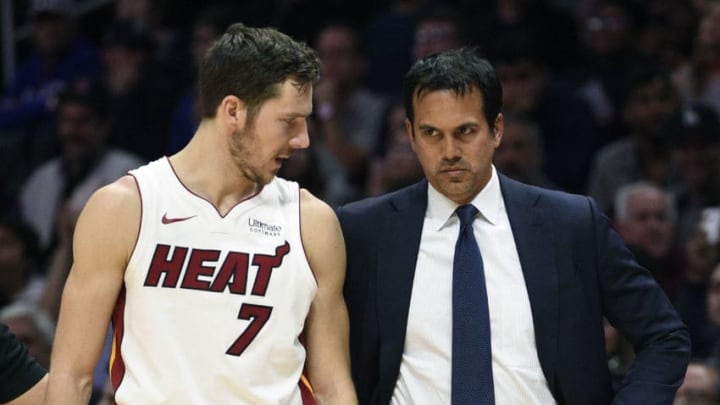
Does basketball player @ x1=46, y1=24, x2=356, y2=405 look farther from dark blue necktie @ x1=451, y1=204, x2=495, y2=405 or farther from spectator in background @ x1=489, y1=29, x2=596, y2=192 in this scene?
spectator in background @ x1=489, y1=29, x2=596, y2=192

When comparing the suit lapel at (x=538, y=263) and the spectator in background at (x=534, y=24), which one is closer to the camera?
the suit lapel at (x=538, y=263)

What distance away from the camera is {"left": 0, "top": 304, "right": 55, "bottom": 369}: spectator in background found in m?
6.77

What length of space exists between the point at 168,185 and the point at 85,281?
1.19ft

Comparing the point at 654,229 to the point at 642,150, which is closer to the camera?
the point at 654,229

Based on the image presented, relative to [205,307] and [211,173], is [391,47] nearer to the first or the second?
[211,173]

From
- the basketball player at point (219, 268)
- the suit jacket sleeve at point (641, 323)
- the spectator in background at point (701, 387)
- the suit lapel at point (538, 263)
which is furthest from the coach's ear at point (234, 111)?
the spectator in background at point (701, 387)

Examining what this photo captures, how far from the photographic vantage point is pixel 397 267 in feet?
14.3

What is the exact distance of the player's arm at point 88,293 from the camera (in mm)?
4062

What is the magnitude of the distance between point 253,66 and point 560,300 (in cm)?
109

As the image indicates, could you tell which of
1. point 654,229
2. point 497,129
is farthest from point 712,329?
point 497,129

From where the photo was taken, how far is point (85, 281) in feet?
13.4

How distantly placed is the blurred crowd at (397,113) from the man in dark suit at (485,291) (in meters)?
1.80

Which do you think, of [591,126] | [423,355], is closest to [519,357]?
[423,355]

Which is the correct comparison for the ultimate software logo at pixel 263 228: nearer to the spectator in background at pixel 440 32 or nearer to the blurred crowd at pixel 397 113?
the blurred crowd at pixel 397 113
